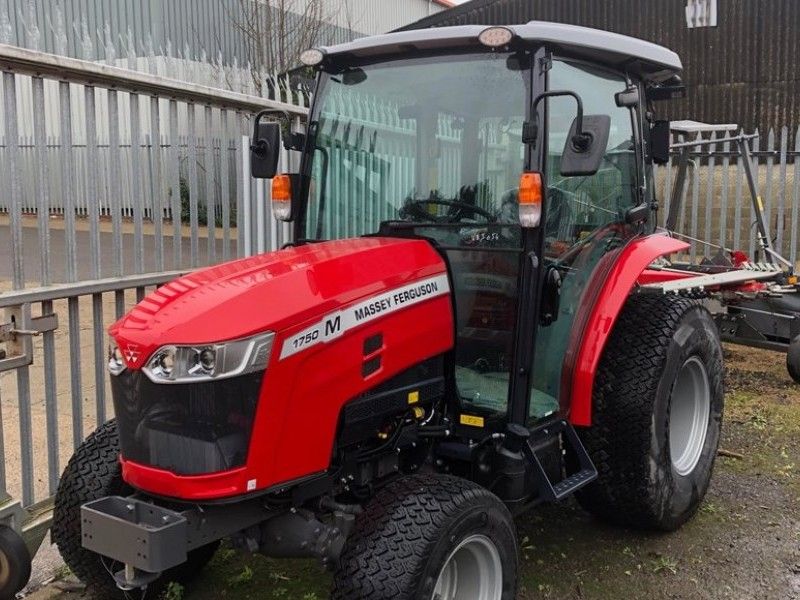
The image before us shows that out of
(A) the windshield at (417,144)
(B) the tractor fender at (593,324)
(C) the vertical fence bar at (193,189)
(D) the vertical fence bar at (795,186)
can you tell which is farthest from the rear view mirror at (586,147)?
(D) the vertical fence bar at (795,186)

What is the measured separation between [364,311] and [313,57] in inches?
51.3

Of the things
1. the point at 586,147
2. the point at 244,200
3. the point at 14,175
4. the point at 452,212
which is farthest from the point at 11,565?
the point at 586,147

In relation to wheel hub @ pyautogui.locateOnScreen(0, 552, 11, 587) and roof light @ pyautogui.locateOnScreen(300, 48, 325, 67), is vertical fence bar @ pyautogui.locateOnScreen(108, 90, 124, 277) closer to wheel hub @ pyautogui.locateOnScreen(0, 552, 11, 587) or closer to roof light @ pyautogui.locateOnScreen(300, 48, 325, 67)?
roof light @ pyautogui.locateOnScreen(300, 48, 325, 67)

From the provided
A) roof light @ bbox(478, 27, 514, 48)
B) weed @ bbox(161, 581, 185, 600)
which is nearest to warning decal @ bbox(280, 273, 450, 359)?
roof light @ bbox(478, 27, 514, 48)

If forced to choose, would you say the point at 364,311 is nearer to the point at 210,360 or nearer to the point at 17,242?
the point at 210,360

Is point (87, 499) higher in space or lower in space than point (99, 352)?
lower

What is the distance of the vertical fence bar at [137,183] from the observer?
3.99 m

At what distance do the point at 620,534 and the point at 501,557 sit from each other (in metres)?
1.26

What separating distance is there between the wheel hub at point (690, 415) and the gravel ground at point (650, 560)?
0.32 meters

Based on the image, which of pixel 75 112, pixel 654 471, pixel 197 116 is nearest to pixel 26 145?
pixel 75 112

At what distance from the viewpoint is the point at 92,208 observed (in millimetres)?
3842

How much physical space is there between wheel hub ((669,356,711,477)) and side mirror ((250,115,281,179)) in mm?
2243

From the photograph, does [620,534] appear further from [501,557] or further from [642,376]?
[501,557]

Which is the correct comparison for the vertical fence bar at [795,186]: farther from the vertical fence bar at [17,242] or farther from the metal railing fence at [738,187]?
the vertical fence bar at [17,242]
